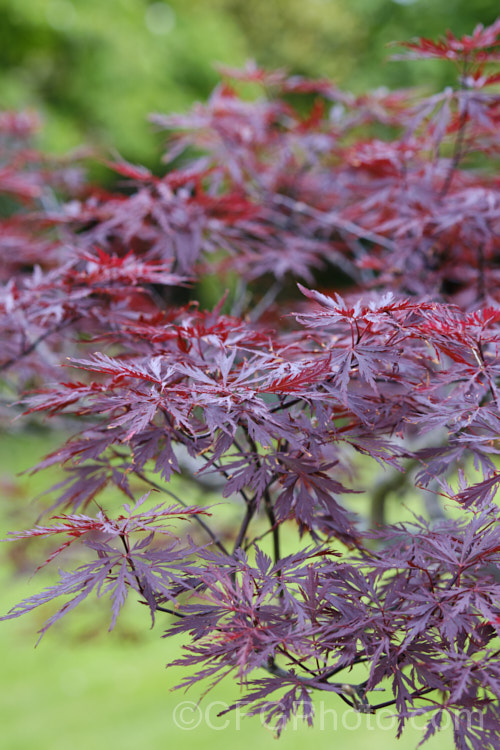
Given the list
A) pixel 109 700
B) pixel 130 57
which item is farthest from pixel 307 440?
pixel 130 57

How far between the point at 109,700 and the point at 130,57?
5.41m

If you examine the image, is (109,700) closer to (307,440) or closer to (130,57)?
(307,440)

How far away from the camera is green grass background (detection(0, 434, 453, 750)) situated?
2.68 metres

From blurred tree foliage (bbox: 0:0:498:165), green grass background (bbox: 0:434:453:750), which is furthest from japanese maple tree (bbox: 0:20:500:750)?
blurred tree foliage (bbox: 0:0:498:165)

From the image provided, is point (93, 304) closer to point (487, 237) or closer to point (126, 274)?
point (126, 274)

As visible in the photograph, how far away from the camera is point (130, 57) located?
601 cm

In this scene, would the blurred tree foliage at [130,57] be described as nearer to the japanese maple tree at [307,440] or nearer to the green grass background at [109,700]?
the green grass background at [109,700]

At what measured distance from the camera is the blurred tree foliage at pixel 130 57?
6.00 m

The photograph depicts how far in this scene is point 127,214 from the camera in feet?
5.61

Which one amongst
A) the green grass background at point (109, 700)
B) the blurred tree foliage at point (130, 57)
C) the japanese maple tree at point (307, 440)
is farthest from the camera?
the blurred tree foliage at point (130, 57)

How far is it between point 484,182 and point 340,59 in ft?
20.8

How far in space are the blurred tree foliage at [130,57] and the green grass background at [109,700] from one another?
3.93m

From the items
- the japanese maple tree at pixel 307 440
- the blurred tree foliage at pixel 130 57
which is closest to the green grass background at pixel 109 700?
the japanese maple tree at pixel 307 440

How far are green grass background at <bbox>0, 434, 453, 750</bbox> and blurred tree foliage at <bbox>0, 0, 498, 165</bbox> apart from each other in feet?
12.9
